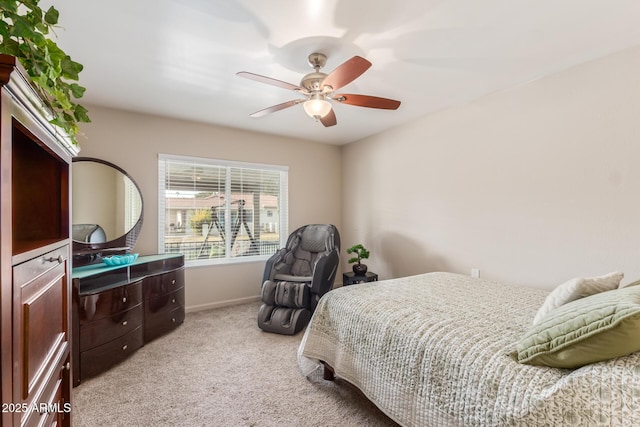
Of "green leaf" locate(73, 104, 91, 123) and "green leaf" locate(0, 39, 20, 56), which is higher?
"green leaf" locate(0, 39, 20, 56)

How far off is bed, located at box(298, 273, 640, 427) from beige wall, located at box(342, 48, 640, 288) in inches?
22.6

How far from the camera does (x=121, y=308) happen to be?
2.44 metres

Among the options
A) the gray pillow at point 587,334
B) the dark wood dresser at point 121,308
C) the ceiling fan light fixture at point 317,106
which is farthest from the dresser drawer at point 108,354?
the gray pillow at point 587,334

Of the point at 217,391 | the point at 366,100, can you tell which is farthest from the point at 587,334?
the point at 217,391

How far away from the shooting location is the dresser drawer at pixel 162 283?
2.80 metres

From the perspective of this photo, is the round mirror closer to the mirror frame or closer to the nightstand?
the mirror frame

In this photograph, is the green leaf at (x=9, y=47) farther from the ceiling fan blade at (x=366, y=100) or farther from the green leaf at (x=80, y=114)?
the ceiling fan blade at (x=366, y=100)

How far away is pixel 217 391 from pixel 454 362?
63.3 inches

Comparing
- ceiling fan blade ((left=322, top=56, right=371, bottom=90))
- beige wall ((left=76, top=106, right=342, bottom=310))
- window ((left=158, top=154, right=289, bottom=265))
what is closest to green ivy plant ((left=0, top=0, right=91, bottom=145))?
ceiling fan blade ((left=322, top=56, right=371, bottom=90))

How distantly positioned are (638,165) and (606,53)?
863 mm

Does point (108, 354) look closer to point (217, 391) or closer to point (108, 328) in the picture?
point (108, 328)

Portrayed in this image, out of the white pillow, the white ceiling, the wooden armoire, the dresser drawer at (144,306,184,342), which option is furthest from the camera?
the dresser drawer at (144,306,184,342)

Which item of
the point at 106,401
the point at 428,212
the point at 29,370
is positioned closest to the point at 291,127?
the point at 428,212

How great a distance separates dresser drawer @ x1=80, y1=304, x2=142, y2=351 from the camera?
2.18m
